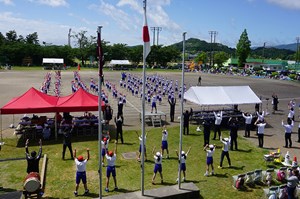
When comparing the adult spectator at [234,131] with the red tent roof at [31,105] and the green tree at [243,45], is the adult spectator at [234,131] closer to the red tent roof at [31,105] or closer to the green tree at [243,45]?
the red tent roof at [31,105]

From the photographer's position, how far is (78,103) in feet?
59.6

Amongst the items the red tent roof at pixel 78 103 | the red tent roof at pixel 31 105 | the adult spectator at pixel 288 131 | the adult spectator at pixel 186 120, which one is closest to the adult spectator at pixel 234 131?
the adult spectator at pixel 288 131

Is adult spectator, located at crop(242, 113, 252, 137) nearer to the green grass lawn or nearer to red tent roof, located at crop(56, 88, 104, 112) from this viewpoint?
the green grass lawn

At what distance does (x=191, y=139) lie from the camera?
18578 mm

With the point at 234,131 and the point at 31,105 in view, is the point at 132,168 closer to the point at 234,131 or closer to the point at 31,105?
the point at 234,131

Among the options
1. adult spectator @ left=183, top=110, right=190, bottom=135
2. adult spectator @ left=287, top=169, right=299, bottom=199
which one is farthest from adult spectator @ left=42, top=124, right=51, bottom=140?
adult spectator @ left=287, top=169, right=299, bottom=199

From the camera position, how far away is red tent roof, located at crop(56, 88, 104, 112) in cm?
1773

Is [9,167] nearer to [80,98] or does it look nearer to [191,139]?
[80,98]

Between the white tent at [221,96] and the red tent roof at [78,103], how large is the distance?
26.6 feet

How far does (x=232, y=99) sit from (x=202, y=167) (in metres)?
10.3

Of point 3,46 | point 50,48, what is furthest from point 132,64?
point 3,46

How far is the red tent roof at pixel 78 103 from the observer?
1773cm

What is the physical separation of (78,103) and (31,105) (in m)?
2.69

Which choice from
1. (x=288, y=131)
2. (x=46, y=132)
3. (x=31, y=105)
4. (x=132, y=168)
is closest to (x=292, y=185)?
(x=132, y=168)
